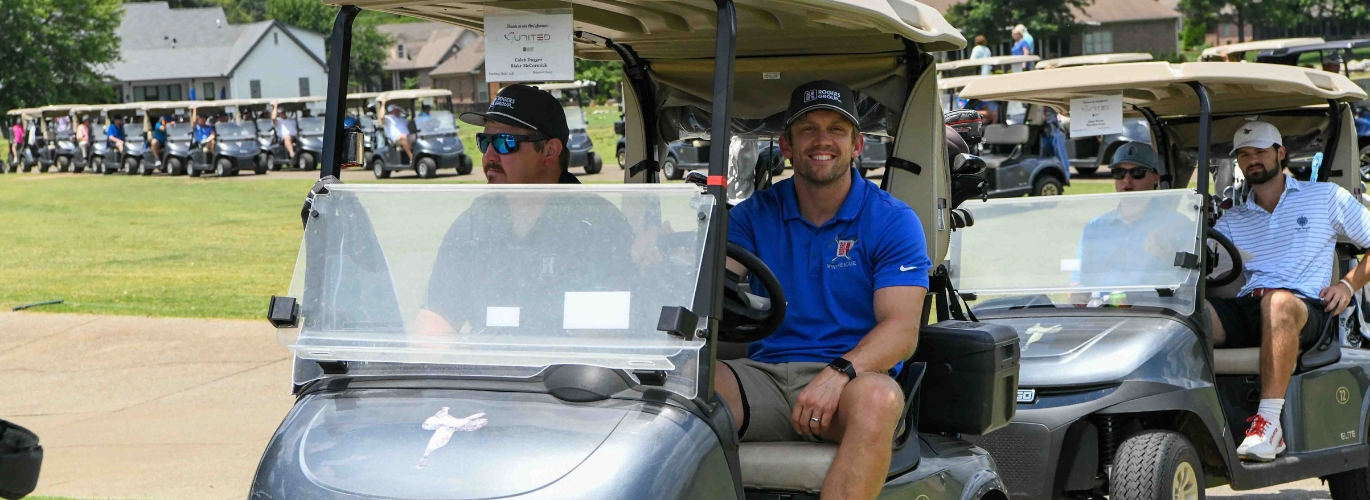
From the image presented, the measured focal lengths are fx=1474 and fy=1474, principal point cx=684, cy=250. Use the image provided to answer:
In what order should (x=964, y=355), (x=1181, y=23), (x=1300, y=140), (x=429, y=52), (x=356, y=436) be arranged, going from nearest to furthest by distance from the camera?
(x=356, y=436) < (x=964, y=355) < (x=1300, y=140) < (x=1181, y=23) < (x=429, y=52)

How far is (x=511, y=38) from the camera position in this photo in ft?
10.7

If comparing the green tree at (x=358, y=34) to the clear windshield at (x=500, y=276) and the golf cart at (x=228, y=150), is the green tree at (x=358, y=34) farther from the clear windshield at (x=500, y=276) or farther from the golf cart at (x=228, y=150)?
the clear windshield at (x=500, y=276)

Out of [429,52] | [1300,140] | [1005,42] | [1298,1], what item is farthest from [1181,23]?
[1300,140]

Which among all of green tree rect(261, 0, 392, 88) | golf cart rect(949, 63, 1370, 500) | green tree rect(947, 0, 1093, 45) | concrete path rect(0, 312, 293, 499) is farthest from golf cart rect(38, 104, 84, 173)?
green tree rect(261, 0, 392, 88)

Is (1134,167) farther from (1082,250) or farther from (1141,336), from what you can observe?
(1141,336)

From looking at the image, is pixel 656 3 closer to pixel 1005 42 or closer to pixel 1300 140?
A: pixel 1300 140

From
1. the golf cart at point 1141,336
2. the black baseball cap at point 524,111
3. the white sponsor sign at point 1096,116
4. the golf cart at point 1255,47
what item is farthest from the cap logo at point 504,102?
the golf cart at point 1255,47

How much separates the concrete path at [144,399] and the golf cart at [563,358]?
112 inches

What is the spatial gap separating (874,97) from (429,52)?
111m

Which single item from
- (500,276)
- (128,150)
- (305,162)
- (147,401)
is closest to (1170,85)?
(500,276)

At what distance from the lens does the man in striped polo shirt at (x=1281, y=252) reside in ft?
17.6

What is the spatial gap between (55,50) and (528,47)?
7123cm

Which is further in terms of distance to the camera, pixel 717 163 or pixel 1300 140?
pixel 1300 140

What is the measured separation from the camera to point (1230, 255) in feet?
18.4
